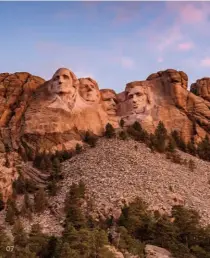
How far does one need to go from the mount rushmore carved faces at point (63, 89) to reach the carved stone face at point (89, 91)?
6.07 ft

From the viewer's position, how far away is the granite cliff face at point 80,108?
6209 cm

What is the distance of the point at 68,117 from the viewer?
6375 cm

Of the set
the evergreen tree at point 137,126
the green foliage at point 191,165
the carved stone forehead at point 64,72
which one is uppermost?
the carved stone forehead at point 64,72

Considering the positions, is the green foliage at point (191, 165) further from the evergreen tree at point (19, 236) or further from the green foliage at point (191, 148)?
the evergreen tree at point (19, 236)

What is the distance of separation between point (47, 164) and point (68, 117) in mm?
7419

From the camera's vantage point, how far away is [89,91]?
223ft

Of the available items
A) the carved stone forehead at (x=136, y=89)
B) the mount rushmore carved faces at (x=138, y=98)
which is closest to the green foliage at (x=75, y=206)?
the mount rushmore carved faces at (x=138, y=98)

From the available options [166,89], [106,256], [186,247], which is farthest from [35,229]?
[166,89]

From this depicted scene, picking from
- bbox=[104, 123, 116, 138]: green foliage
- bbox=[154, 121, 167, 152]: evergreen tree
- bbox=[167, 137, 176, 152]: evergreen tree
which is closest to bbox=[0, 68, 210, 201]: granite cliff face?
bbox=[154, 121, 167, 152]: evergreen tree

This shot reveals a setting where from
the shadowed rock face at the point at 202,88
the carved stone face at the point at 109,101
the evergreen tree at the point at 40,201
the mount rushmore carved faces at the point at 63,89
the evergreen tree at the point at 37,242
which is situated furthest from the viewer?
the shadowed rock face at the point at 202,88

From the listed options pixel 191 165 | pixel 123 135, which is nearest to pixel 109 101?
pixel 123 135

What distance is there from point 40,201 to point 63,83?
59.9 feet

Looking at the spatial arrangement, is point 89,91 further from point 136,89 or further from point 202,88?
point 202,88

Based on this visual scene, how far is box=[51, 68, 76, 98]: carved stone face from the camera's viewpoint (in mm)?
64688
